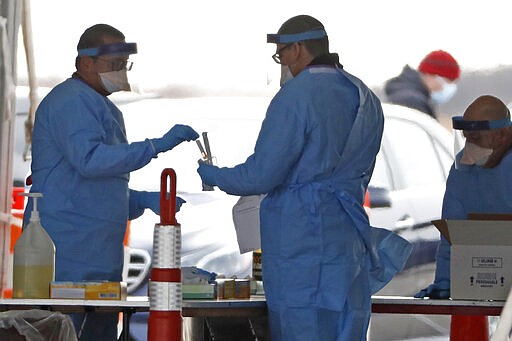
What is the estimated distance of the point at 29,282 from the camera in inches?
138

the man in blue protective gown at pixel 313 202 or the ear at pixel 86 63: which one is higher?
the ear at pixel 86 63

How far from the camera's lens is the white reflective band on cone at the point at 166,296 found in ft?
9.98

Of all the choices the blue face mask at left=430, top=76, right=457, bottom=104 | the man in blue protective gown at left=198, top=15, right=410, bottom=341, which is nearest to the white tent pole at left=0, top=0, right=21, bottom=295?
the man in blue protective gown at left=198, top=15, right=410, bottom=341

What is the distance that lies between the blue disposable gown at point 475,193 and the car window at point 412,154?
6.59 feet

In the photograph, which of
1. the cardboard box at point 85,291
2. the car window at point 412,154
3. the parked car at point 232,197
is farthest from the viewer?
the car window at point 412,154

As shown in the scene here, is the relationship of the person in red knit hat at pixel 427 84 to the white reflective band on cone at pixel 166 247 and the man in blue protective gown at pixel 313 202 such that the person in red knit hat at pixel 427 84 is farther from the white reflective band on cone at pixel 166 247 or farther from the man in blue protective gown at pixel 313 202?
the white reflective band on cone at pixel 166 247

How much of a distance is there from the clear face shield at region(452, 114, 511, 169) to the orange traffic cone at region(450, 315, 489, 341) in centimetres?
67

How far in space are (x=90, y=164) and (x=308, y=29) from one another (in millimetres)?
753

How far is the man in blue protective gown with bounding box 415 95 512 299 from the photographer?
448 centimetres

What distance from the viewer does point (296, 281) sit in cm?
371

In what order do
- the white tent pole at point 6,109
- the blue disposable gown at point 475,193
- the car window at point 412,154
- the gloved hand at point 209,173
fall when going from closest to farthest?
the gloved hand at point 209,173 → the blue disposable gown at point 475,193 → the white tent pole at point 6,109 → the car window at point 412,154

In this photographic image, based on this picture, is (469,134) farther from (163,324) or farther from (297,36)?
(163,324)

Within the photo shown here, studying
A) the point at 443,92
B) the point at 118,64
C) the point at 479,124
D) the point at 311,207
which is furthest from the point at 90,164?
the point at 443,92

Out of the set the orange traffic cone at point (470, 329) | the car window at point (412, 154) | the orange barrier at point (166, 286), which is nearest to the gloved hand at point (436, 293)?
the orange traffic cone at point (470, 329)
